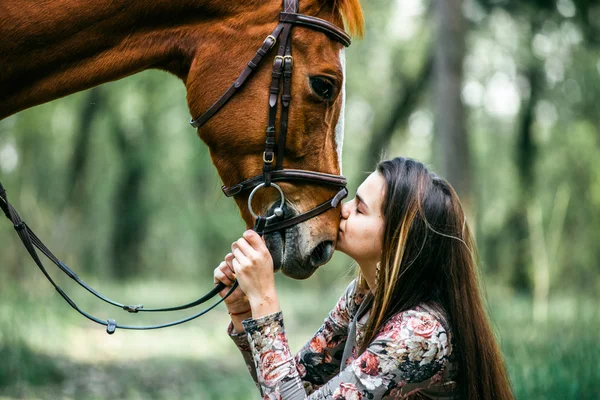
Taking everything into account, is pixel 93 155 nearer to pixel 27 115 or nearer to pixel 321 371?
pixel 27 115

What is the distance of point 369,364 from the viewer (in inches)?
85.3

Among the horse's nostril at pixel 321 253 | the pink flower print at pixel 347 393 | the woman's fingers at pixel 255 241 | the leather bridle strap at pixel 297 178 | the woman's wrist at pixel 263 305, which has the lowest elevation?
the pink flower print at pixel 347 393

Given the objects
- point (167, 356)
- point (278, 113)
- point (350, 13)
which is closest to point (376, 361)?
point (278, 113)

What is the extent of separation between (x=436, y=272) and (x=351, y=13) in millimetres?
1098

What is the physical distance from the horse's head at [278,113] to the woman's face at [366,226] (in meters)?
0.07

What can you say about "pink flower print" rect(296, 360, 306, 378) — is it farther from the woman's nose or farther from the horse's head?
the woman's nose

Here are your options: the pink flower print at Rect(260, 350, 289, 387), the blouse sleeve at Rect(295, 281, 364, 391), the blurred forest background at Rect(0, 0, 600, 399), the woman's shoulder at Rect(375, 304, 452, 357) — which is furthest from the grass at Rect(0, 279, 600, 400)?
the pink flower print at Rect(260, 350, 289, 387)

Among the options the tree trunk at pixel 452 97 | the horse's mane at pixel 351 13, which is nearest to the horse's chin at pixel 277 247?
the horse's mane at pixel 351 13

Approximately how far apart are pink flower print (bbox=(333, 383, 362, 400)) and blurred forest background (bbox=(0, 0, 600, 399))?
77cm

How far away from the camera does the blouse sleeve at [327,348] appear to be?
8.89 feet

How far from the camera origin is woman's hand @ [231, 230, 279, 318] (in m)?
2.28

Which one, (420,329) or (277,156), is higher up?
(277,156)

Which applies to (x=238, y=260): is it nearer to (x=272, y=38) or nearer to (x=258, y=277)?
(x=258, y=277)

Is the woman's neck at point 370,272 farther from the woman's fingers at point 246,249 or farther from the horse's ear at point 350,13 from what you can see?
the horse's ear at point 350,13
